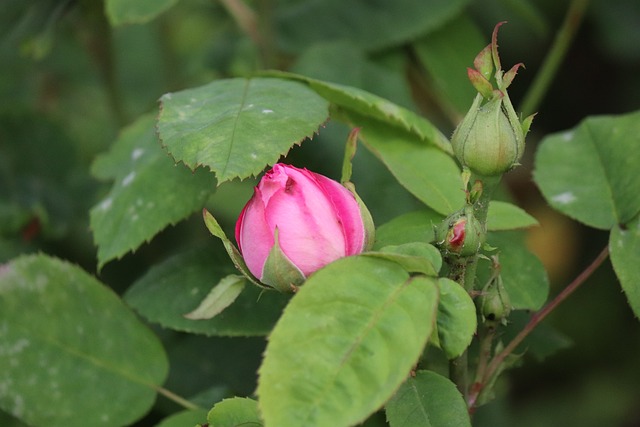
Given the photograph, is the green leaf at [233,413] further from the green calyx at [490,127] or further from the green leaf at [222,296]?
the green calyx at [490,127]

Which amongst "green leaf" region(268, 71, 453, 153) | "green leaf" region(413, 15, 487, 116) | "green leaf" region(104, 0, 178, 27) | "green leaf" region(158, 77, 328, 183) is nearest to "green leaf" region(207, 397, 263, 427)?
"green leaf" region(158, 77, 328, 183)

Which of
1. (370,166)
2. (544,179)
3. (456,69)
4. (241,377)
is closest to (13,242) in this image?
(241,377)

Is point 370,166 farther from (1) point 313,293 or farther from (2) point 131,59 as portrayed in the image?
(2) point 131,59

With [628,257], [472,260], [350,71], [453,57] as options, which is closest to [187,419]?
[472,260]

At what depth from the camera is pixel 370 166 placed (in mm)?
1062

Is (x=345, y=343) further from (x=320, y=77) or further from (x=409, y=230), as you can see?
(x=320, y=77)

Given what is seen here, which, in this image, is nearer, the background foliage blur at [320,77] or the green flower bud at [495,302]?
the green flower bud at [495,302]

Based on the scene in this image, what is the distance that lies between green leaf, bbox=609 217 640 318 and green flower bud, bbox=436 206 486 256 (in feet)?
0.61

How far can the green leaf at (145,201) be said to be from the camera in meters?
0.86

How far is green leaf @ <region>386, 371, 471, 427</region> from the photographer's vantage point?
658 millimetres

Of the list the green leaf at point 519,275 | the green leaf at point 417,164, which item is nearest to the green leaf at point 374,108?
the green leaf at point 417,164

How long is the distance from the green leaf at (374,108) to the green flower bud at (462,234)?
0.76 ft

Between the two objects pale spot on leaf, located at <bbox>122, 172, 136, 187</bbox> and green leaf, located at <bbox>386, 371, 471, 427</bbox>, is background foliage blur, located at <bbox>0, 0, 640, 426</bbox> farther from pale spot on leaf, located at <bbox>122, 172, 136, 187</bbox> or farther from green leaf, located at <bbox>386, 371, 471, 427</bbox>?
green leaf, located at <bbox>386, 371, 471, 427</bbox>

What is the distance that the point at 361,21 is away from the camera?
1.35m
